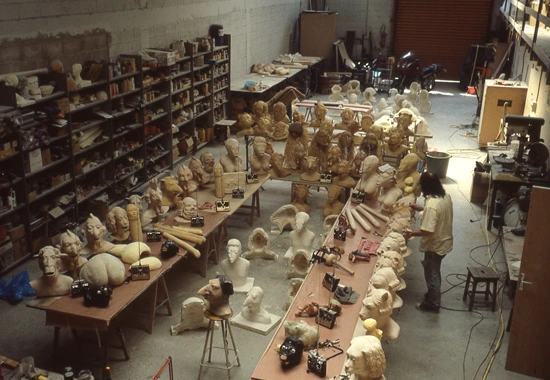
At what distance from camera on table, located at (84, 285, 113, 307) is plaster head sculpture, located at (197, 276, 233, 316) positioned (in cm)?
91

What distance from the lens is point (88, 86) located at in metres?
8.45

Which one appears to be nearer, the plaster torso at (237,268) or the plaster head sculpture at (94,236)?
the plaster head sculpture at (94,236)

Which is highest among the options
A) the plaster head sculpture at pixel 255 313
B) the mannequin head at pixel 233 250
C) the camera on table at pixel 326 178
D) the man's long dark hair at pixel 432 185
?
the man's long dark hair at pixel 432 185

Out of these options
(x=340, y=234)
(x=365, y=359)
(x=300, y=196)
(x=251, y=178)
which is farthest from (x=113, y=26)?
(x=365, y=359)

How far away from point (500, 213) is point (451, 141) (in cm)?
513

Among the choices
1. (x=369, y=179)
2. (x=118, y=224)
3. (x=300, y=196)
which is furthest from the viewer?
(x=300, y=196)

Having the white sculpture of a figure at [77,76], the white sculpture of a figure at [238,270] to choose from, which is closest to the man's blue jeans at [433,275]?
the white sculpture of a figure at [238,270]

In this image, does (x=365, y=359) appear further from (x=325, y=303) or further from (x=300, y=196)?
(x=300, y=196)

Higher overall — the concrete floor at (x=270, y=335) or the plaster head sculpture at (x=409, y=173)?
the plaster head sculpture at (x=409, y=173)

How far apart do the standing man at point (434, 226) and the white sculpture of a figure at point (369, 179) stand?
136cm

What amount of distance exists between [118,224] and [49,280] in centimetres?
114

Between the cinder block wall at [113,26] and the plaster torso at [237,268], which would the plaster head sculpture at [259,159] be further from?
the cinder block wall at [113,26]

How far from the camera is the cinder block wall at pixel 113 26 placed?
293 inches

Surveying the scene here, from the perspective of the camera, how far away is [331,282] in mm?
5438
